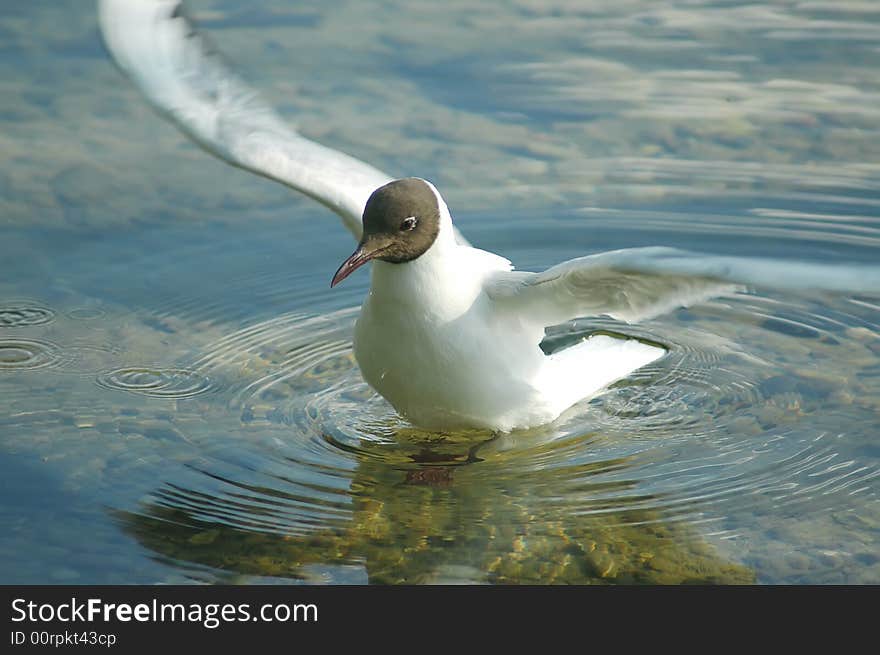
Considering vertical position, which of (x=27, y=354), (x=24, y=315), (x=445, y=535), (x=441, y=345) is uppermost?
(x=24, y=315)

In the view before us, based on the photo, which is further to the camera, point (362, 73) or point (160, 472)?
point (362, 73)

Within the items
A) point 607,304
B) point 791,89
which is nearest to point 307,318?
point 607,304

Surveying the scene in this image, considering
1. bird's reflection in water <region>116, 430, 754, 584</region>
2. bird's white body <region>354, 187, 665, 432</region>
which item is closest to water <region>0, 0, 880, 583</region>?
bird's reflection in water <region>116, 430, 754, 584</region>

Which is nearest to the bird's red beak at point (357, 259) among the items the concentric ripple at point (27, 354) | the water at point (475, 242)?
the water at point (475, 242)

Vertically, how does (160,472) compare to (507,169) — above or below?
below

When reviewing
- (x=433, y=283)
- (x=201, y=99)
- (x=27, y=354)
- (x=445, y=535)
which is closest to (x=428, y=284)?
(x=433, y=283)

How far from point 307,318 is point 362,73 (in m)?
3.82

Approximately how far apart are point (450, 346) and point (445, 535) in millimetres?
919

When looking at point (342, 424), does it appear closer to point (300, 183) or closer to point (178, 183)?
point (300, 183)

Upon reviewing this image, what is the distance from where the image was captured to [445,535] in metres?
6.06

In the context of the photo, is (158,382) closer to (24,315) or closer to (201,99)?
(24,315)

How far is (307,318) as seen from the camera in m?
8.19

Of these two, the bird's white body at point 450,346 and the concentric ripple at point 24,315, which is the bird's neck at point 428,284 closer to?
the bird's white body at point 450,346

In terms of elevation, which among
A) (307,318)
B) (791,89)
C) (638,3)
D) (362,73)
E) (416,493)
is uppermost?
(638,3)
